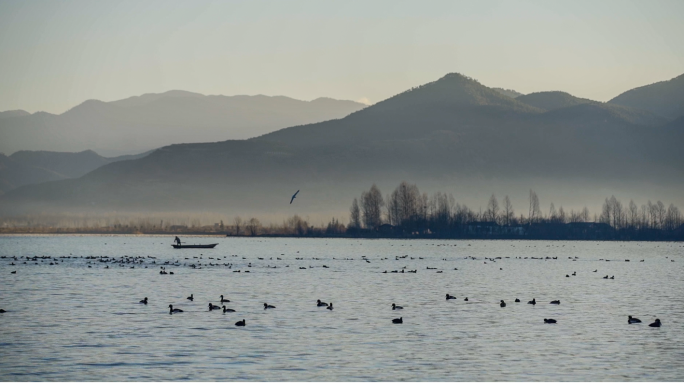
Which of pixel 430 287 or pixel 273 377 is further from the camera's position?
pixel 430 287

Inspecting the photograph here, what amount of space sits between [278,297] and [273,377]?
1307 inches

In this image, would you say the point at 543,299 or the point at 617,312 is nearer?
the point at 617,312

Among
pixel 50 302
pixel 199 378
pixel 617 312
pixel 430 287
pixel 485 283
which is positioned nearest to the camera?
pixel 199 378

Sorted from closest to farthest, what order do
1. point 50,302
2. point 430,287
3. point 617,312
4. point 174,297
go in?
point 617,312 → point 50,302 → point 174,297 → point 430,287

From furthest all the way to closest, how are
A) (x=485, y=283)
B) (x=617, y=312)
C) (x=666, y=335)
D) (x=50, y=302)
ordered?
(x=485, y=283)
(x=50, y=302)
(x=617, y=312)
(x=666, y=335)

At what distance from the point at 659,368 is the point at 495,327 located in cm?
1382

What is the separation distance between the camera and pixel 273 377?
36000mm

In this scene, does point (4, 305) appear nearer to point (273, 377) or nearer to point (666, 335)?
point (273, 377)

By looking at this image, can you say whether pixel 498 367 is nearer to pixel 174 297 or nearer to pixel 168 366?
pixel 168 366

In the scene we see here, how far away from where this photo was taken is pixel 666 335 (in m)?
48.2

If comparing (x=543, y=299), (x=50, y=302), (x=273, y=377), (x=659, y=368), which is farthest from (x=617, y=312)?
(x=50, y=302)

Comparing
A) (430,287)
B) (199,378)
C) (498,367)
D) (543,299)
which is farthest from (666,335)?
(430,287)

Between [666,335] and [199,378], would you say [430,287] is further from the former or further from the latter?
[199,378]

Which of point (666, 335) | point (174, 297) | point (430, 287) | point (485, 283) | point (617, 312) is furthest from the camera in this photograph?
point (485, 283)
